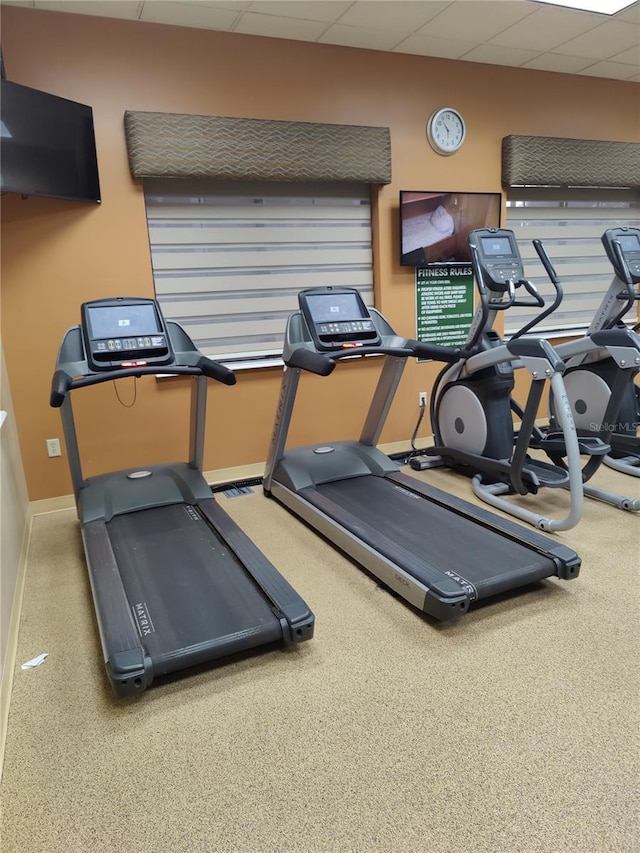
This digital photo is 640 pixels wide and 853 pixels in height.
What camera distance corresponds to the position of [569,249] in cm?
556

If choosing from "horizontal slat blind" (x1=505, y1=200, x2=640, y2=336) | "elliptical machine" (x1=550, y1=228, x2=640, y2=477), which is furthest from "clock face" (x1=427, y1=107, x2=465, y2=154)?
"elliptical machine" (x1=550, y1=228, x2=640, y2=477)

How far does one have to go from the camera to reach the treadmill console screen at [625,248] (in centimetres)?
378

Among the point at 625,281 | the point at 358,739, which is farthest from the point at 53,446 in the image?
the point at 625,281

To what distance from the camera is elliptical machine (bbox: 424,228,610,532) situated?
11.0ft

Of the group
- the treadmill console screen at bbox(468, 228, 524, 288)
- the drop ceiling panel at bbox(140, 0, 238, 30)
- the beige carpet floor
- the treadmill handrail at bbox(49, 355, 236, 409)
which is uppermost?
the drop ceiling panel at bbox(140, 0, 238, 30)

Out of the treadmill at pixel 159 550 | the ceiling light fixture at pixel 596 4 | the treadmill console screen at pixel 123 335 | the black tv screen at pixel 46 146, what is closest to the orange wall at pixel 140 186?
the black tv screen at pixel 46 146

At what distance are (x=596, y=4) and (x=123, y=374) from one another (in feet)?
13.1

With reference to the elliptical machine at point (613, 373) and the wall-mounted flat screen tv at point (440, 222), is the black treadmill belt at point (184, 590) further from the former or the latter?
the wall-mounted flat screen tv at point (440, 222)

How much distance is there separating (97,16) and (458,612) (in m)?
4.13

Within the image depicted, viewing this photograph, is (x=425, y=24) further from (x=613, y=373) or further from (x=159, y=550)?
(x=159, y=550)

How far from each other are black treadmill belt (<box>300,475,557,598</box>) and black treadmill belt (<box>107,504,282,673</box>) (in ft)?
2.40

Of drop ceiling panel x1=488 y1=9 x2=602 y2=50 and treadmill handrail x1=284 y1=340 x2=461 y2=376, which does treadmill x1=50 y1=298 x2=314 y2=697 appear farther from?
drop ceiling panel x1=488 y1=9 x2=602 y2=50

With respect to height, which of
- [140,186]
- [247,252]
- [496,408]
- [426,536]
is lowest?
[426,536]

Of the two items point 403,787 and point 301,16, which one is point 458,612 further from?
Answer: point 301,16
